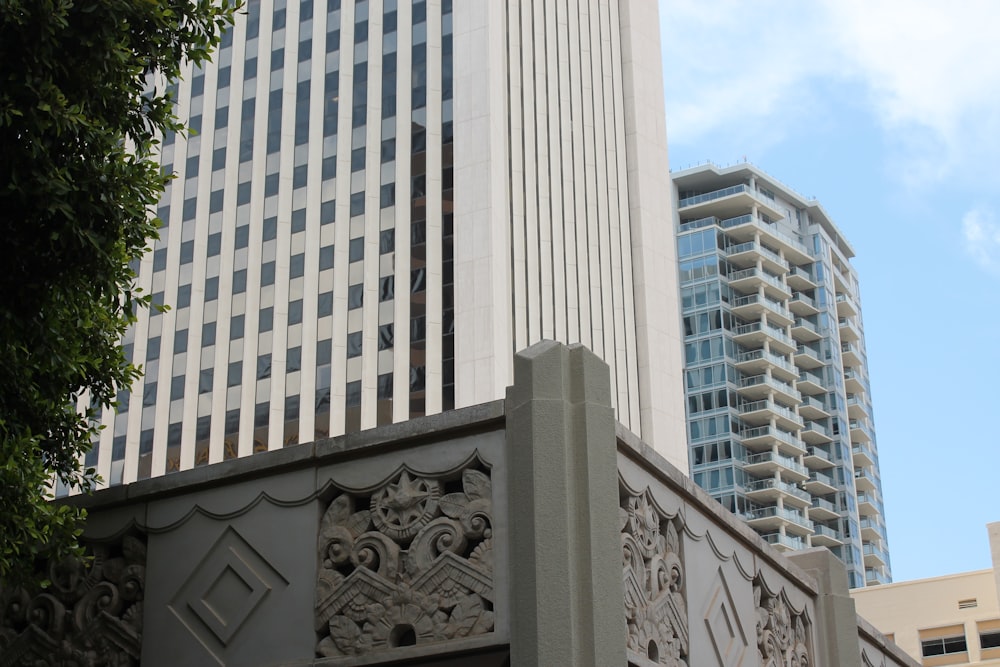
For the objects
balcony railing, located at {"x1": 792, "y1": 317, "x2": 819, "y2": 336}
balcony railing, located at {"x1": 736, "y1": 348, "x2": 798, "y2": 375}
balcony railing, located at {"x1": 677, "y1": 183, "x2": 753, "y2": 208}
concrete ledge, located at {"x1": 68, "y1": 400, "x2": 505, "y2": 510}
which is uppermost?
balcony railing, located at {"x1": 677, "y1": 183, "x2": 753, "y2": 208}

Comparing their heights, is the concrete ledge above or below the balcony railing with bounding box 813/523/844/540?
below

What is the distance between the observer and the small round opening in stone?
1144 centimetres

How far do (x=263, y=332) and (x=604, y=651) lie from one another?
6676cm

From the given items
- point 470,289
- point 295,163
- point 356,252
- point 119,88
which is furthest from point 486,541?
point 295,163

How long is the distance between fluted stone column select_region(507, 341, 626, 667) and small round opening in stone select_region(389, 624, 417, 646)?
1.05 meters

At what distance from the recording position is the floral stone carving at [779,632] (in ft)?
48.2

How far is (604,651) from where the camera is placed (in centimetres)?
1085

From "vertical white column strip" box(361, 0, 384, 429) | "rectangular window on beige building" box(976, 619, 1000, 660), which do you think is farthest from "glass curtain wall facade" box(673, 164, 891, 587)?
"rectangular window on beige building" box(976, 619, 1000, 660)

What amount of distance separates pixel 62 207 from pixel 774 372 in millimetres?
114110

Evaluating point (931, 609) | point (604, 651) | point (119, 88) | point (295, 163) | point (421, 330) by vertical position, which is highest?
point (295, 163)

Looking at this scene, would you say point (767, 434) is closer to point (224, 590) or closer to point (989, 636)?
point (989, 636)

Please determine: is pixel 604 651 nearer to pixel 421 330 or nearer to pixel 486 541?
pixel 486 541

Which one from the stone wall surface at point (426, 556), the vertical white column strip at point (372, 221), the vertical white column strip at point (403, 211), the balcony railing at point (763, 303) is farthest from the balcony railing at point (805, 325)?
the stone wall surface at point (426, 556)

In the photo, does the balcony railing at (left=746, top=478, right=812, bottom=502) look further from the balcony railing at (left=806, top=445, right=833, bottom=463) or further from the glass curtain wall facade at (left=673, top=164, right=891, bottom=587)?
the balcony railing at (left=806, top=445, right=833, bottom=463)
